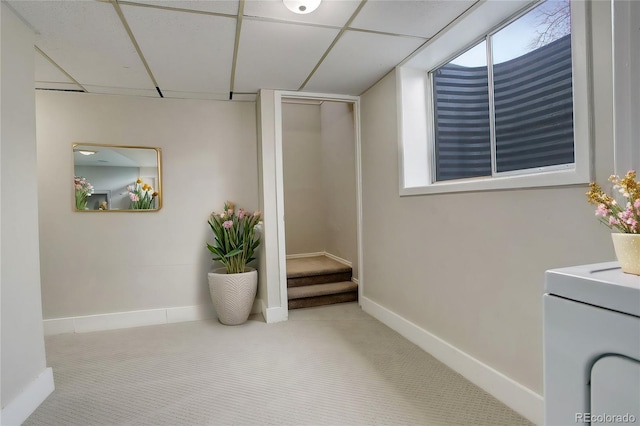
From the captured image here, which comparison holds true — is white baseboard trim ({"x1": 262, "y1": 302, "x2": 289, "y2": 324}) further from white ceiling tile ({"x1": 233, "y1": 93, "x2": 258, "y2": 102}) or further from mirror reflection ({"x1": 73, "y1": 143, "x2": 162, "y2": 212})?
white ceiling tile ({"x1": 233, "y1": 93, "x2": 258, "y2": 102})

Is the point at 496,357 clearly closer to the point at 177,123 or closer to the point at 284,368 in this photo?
the point at 284,368

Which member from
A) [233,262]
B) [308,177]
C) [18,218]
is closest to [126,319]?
[233,262]

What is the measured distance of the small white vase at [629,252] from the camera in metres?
0.78

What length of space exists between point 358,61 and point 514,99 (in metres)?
1.15

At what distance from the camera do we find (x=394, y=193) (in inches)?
104

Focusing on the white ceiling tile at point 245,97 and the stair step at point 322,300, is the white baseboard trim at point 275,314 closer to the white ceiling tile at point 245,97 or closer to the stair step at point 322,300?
the stair step at point 322,300

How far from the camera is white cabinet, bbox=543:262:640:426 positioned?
594mm

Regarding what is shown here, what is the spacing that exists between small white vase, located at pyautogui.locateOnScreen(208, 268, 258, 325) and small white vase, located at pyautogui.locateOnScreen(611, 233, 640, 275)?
8.53 feet

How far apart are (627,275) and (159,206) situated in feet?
10.8

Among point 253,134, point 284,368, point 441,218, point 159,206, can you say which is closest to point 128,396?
point 284,368

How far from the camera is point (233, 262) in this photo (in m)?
3.01

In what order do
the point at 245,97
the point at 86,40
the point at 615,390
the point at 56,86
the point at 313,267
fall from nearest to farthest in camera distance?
the point at 615,390 < the point at 86,40 < the point at 56,86 < the point at 245,97 < the point at 313,267

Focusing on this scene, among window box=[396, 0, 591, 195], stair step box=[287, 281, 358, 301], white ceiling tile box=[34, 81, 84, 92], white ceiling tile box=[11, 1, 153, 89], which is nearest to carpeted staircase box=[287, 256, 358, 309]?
stair step box=[287, 281, 358, 301]

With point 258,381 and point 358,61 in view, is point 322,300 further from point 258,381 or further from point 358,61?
point 358,61
